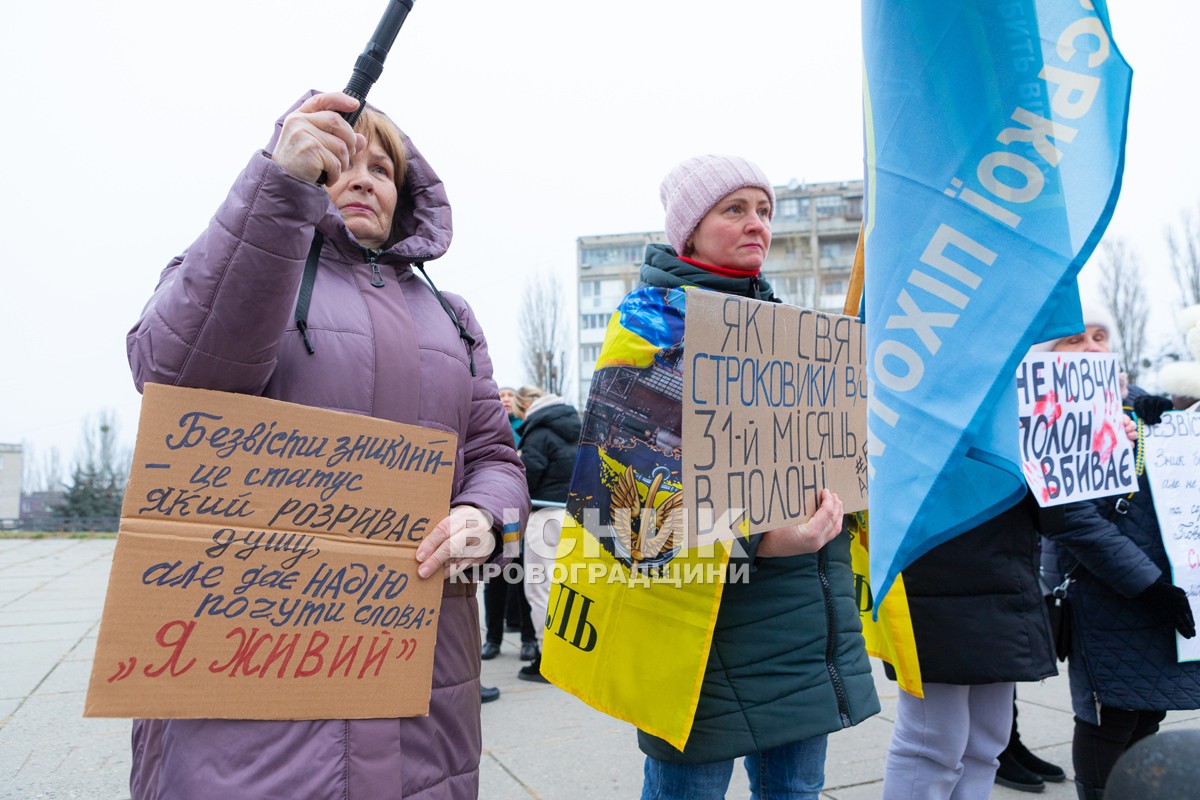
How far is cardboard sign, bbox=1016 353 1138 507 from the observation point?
2.75 metres

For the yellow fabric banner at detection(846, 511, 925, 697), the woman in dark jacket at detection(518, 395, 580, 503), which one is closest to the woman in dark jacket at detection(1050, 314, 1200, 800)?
the yellow fabric banner at detection(846, 511, 925, 697)

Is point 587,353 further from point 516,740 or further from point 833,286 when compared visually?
point 516,740

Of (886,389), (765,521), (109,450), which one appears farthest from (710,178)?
(109,450)

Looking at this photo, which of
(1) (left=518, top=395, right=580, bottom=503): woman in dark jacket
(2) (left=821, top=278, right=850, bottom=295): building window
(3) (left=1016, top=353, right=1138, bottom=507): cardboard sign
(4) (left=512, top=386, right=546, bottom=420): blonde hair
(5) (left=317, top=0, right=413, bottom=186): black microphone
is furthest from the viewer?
(2) (left=821, top=278, right=850, bottom=295): building window

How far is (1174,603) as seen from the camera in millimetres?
2873

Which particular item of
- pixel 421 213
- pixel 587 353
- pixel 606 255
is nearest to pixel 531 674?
pixel 421 213

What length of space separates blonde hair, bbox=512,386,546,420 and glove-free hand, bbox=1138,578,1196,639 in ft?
17.2

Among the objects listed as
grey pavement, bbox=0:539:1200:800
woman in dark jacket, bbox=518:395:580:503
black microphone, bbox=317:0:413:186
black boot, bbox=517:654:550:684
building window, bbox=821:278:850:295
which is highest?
building window, bbox=821:278:850:295

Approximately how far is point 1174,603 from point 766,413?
2.04 m

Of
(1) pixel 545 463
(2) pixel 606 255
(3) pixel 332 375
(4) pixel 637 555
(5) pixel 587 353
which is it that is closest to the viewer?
(3) pixel 332 375

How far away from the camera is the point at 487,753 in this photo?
12.3 feet

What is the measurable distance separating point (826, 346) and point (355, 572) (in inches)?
47.4

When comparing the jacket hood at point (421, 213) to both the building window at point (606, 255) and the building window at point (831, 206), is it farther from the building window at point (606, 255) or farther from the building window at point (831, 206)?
the building window at point (606, 255)

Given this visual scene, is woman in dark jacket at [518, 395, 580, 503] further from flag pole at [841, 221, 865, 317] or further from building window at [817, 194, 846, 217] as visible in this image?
building window at [817, 194, 846, 217]
